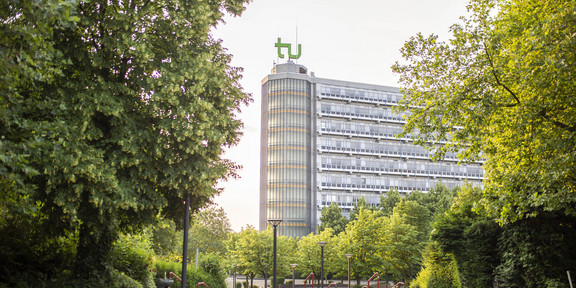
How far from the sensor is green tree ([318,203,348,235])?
88812 millimetres

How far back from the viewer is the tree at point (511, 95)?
1620 centimetres

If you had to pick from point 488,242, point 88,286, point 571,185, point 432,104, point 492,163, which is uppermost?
point 432,104

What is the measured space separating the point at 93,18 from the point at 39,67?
21.4 ft

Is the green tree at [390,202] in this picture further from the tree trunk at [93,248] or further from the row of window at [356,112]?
the tree trunk at [93,248]

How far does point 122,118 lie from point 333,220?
7725 cm

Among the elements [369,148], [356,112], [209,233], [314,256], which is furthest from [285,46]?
[314,256]

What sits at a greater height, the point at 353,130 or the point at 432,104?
the point at 353,130

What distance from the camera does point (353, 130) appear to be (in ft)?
399

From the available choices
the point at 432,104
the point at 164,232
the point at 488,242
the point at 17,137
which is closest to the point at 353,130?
the point at 164,232

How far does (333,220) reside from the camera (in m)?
91.8

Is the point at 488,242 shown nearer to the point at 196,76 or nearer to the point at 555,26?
the point at 555,26

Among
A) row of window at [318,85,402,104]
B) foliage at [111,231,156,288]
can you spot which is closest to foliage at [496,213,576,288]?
foliage at [111,231,156,288]

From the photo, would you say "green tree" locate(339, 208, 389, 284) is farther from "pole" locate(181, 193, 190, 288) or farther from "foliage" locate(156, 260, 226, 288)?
"pole" locate(181, 193, 190, 288)

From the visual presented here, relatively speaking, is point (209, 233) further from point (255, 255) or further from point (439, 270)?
point (439, 270)
